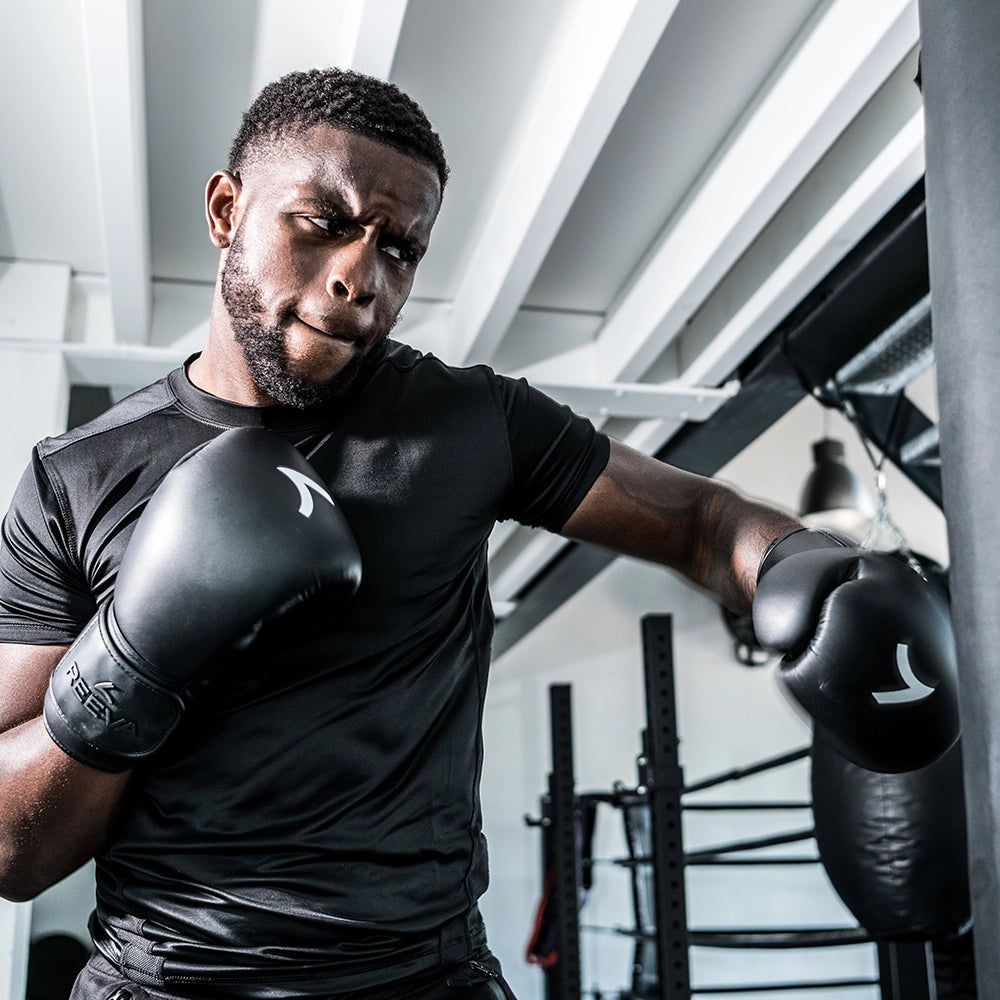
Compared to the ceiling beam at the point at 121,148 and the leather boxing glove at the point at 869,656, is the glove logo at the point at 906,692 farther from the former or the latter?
the ceiling beam at the point at 121,148

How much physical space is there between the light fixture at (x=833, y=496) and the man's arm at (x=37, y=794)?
3.91m

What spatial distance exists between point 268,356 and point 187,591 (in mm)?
311

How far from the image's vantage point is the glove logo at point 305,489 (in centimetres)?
113

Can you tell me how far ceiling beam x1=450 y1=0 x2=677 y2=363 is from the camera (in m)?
2.18

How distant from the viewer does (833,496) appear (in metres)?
4.80

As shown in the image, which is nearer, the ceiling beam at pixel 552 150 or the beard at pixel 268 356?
the beard at pixel 268 356

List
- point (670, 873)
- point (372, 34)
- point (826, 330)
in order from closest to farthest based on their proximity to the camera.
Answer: point (372, 34) < point (826, 330) < point (670, 873)

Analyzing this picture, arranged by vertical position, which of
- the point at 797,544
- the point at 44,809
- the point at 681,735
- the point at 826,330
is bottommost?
the point at 44,809

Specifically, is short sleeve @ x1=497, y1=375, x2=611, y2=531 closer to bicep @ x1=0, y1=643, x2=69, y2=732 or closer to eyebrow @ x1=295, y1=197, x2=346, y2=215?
eyebrow @ x1=295, y1=197, x2=346, y2=215

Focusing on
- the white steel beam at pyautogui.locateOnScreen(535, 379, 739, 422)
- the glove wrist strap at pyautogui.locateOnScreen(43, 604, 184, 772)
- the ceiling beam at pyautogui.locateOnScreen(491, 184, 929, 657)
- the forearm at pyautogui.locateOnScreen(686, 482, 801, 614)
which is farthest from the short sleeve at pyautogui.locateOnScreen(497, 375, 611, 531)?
the white steel beam at pyautogui.locateOnScreen(535, 379, 739, 422)

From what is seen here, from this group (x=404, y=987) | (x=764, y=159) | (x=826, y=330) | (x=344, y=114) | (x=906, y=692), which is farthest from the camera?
(x=826, y=330)

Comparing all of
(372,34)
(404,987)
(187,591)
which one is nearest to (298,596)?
(187,591)

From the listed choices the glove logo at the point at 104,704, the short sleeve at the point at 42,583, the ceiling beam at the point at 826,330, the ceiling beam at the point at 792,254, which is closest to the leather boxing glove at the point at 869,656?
the glove logo at the point at 104,704

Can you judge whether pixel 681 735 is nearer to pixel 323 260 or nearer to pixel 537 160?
pixel 537 160
